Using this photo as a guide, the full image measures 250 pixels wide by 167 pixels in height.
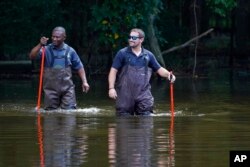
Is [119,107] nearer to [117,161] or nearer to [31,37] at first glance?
[117,161]

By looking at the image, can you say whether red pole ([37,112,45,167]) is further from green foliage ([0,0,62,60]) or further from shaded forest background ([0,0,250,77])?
green foliage ([0,0,62,60])

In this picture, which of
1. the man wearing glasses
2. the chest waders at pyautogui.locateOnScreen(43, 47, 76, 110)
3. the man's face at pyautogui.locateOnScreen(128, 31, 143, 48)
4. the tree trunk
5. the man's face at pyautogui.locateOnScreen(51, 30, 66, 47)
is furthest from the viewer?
the tree trunk

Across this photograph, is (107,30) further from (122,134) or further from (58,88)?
(122,134)

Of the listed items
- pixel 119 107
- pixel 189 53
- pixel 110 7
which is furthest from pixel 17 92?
pixel 189 53

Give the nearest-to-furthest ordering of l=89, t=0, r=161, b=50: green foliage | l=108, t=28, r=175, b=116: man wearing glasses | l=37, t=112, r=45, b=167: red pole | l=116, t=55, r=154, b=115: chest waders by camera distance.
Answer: l=37, t=112, r=45, b=167: red pole
l=108, t=28, r=175, b=116: man wearing glasses
l=116, t=55, r=154, b=115: chest waders
l=89, t=0, r=161, b=50: green foliage

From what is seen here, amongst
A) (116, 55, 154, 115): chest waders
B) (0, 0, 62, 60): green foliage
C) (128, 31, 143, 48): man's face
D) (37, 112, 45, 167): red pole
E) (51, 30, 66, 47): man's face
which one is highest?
(0, 0, 62, 60): green foliage

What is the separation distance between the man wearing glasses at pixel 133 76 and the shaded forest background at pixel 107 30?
16351mm

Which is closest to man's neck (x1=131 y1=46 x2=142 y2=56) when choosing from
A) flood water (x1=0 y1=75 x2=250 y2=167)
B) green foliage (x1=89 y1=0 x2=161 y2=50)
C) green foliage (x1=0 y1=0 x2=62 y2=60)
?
flood water (x1=0 y1=75 x2=250 y2=167)

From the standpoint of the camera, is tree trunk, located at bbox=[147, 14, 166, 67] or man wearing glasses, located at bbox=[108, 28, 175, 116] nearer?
man wearing glasses, located at bbox=[108, 28, 175, 116]

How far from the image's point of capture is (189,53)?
5106 centimetres

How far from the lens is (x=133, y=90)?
20188mm

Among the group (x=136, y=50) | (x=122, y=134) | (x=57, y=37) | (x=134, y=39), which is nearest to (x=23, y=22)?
(x=57, y=37)

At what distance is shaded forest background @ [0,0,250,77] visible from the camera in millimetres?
37156

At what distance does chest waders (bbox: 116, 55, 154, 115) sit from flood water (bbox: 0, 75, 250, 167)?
330 millimetres
